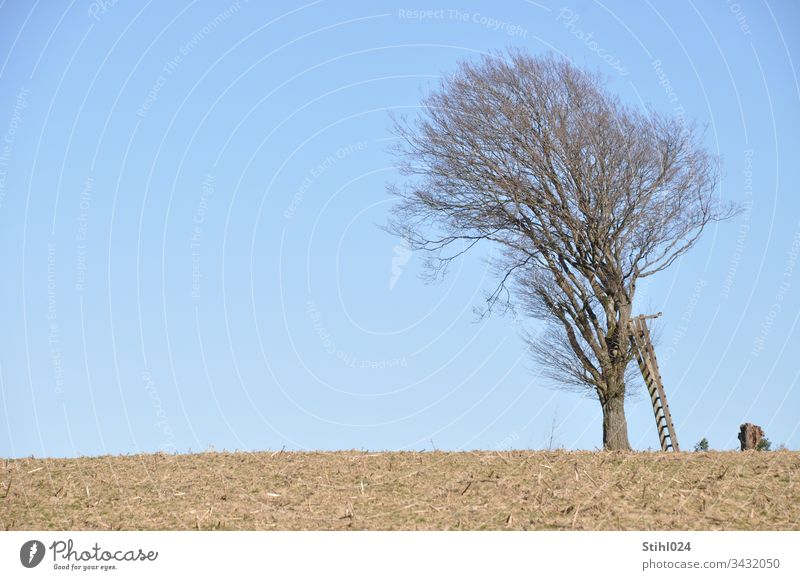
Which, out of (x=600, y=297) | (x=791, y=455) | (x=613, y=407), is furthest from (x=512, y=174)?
(x=791, y=455)

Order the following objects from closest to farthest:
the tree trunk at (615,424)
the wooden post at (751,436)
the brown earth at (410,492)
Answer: the brown earth at (410,492), the wooden post at (751,436), the tree trunk at (615,424)

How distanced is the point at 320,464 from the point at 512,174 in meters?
9.72

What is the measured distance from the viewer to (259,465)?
15109 millimetres

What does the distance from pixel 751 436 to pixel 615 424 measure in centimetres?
363

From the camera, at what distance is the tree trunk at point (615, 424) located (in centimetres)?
2105

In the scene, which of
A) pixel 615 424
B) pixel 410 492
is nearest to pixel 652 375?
pixel 615 424

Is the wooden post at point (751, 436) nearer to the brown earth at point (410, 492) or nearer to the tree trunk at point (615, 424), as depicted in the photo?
the brown earth at point (410, 492)

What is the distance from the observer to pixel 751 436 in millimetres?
18203

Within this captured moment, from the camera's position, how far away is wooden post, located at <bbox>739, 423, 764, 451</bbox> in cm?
1814

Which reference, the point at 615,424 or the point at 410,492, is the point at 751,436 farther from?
the point at 410,492

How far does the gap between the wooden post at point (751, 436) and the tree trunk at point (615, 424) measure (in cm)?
318

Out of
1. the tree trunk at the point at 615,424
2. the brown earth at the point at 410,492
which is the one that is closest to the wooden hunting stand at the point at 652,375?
the tree trunk at the point at 615,424

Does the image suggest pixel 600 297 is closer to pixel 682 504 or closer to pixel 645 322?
pixel 645 322
